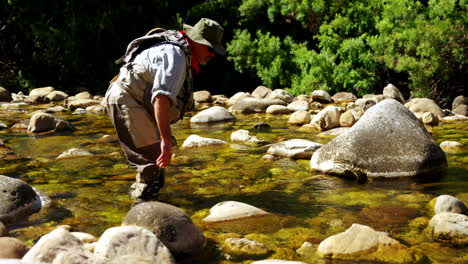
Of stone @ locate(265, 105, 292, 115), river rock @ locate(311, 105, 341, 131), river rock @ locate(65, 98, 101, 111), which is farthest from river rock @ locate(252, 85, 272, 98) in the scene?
river rock @ locate(311, 105, 341, 131)

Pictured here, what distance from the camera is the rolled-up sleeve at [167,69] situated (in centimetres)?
322

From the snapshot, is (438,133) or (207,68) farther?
(207,68)

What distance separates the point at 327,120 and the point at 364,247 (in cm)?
515

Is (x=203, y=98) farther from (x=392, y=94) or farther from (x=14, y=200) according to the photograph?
(x=14, y=200)

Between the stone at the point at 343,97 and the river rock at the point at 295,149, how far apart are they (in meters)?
7.53

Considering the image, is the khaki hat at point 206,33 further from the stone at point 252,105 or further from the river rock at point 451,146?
the stone at point 252,105

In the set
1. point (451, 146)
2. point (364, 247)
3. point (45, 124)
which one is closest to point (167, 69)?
point (364, 247)

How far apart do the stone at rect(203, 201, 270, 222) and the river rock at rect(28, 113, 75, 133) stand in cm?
552

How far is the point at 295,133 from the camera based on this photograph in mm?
7438

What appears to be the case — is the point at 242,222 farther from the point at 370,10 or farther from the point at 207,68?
the point at 207,68

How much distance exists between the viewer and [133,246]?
8.09 feet

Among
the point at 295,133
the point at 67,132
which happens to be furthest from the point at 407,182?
the point at 67,132

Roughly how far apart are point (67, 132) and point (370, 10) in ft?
31.0

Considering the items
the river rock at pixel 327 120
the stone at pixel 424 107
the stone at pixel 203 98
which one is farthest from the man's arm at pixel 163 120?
the stone at pixel 203 98
